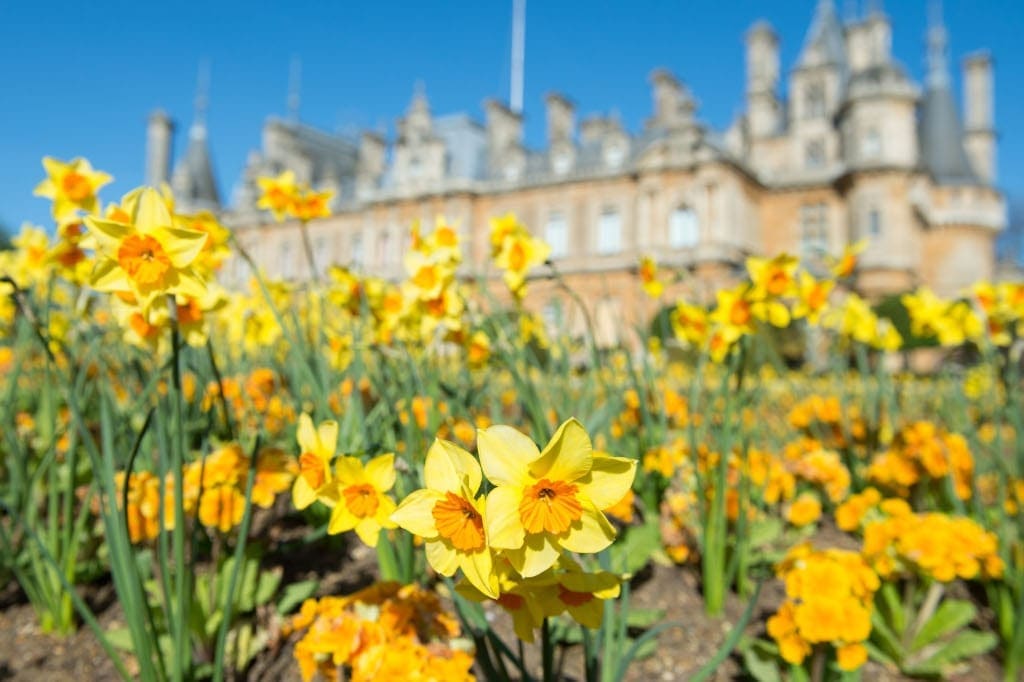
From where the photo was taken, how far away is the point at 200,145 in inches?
1179

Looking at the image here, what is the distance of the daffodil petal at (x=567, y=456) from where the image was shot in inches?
25.1

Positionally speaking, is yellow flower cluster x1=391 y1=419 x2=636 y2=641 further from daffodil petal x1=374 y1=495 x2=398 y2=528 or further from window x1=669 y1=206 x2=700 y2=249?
window x1=669 y1=206 x2=700 y2=249

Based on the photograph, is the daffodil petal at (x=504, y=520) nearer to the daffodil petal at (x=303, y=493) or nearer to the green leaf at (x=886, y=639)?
the daffodil petal at (x=303, y=493)

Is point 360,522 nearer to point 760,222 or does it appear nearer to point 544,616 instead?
point 544,616

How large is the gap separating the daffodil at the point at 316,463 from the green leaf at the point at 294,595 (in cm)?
69

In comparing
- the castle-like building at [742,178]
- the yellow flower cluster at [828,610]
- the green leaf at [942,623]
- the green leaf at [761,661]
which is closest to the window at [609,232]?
the castle-like building at [742,178]

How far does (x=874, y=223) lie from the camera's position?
756 inches

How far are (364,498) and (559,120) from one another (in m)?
23.0

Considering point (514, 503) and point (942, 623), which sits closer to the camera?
point (514, 503)

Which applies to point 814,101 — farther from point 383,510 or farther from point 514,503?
point 514,503

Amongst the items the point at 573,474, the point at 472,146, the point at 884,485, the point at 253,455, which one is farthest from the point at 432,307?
the point at 472,146

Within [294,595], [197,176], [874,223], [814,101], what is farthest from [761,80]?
[294,595]

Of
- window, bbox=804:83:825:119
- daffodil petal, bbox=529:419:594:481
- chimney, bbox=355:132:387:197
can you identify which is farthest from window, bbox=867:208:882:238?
daffodil petal, bbox=529:419:594:481

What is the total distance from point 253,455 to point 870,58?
24131 mm
